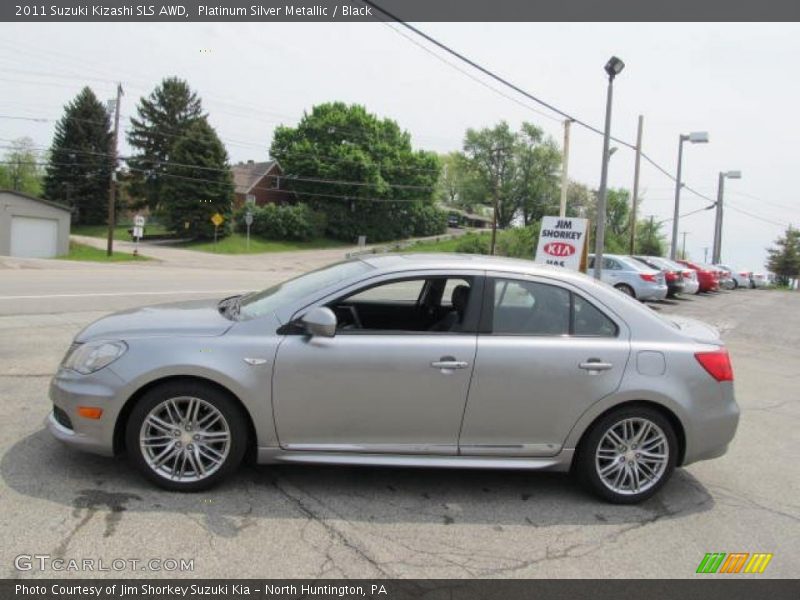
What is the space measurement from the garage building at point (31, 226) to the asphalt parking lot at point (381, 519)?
127 ft

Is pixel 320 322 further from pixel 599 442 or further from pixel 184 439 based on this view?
pixel 599 442

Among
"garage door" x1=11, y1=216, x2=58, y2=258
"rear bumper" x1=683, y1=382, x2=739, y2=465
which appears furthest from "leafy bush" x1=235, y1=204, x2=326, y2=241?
"rear bumper" x1=683, y1=382, x2=739, y2=465

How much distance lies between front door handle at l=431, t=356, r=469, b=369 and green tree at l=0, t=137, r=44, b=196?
3603 inches

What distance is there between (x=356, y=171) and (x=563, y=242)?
5107cm

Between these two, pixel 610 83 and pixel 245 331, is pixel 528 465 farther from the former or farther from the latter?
pixel 610 83

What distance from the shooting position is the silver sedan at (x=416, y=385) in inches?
152

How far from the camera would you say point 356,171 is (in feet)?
213

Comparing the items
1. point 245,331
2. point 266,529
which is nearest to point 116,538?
point 266,529

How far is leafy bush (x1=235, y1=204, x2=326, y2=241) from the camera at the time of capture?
2323 inches

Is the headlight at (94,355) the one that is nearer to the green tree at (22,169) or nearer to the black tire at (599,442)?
the black tire at (599,442)

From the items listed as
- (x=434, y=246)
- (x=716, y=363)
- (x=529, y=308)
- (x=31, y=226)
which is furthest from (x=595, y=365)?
(x=434, y=246)

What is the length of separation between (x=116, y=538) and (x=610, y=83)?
14.4 m

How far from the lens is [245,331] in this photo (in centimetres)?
398
